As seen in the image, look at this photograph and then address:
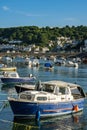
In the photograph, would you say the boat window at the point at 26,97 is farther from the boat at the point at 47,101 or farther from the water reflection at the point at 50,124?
the water reflection at the point at 50,124

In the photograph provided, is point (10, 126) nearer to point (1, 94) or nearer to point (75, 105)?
point (75, 105)

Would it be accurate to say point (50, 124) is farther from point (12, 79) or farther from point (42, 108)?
point (12, 79)

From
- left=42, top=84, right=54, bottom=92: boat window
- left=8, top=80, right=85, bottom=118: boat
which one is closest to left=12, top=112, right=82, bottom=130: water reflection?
left=8, top=80, right=85, bottom=118: boat

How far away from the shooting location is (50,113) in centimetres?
3669

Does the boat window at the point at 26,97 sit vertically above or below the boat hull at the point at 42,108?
above

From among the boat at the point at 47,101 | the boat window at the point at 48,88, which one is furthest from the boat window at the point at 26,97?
the boat window at the point at 48,88

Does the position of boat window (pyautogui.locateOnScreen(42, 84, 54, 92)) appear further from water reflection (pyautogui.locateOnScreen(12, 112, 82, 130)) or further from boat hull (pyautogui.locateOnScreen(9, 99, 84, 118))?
water reflection (pyautogui.locateOnScreen(12, 112, 82, 130))

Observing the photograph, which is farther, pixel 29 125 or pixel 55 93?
pixel 55 93

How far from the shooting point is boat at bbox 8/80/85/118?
35.1 meters

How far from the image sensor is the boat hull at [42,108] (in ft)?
115

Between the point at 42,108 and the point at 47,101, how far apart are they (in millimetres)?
750

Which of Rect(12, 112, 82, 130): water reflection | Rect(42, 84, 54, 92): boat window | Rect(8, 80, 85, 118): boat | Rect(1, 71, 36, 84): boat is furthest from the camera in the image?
Rect(1, 71, 36, 84): boat

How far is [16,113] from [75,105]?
A: 6.10 m

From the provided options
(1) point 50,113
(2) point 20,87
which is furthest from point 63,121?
(2) point 20,87
